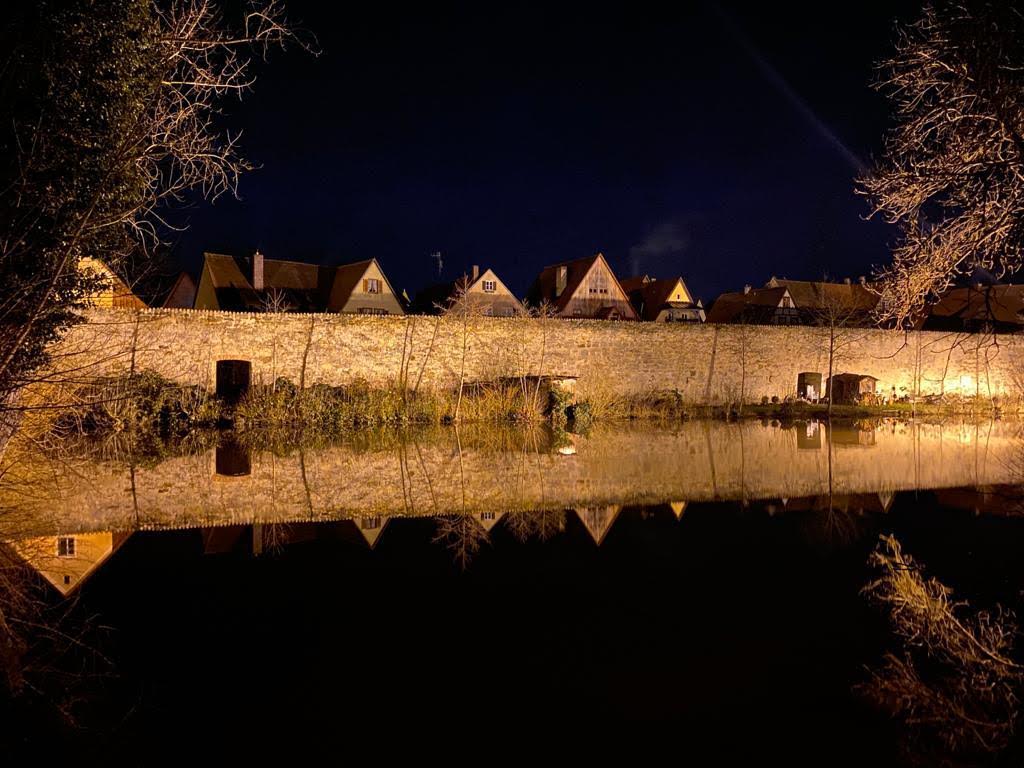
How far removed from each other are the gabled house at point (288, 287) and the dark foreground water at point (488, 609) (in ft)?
80.5

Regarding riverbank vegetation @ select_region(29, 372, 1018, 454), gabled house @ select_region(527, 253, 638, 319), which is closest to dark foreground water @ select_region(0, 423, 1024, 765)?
riverbank vegetation @ select_region(29, 372, 1018, 454)

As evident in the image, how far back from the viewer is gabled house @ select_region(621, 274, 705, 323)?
4228 cm

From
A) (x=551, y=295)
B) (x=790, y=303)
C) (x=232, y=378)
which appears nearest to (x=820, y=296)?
(x=790, y=303)

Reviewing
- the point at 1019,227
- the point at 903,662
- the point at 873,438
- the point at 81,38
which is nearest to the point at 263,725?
the point at 903,662

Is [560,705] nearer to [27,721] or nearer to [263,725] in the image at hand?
[263,725]

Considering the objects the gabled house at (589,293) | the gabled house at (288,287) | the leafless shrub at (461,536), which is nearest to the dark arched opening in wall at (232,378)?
the gabled house at (288,287)

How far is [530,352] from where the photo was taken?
85.9 ft

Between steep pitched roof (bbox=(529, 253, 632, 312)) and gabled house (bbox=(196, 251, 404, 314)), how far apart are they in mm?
8446

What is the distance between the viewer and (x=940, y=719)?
353cm

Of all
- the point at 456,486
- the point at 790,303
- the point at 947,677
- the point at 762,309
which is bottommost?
the point at 947,677

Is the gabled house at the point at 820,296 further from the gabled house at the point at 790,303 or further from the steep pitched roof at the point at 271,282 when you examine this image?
the steep pitched roof at the point at 271,282

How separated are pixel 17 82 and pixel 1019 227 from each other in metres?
8.41

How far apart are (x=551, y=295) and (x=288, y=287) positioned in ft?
45.5

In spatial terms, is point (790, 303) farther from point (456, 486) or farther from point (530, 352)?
point (456, 486)
